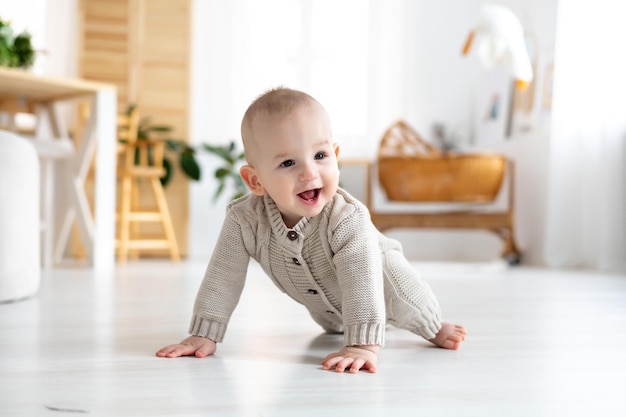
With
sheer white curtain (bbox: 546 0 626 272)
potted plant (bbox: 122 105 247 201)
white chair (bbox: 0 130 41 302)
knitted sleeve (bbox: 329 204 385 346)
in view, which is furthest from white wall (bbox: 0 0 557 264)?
knitted sleeve (bbox: 329 204 385 346)

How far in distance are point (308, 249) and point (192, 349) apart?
0.87 feet

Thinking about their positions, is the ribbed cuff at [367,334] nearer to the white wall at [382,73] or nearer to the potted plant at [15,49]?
the potted plant at [15,49]

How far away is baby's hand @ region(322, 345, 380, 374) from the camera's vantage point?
118 centimetres

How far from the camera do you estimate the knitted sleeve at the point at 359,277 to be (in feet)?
4.04

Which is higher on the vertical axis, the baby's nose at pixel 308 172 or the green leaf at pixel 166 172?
the baby's nose at pixel 308 172

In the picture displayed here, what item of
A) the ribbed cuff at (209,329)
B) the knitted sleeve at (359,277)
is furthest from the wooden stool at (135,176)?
the knitted sleeve at (359,277)

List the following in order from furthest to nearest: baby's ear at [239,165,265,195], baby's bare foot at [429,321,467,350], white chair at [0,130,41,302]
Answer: white chair at [0,130,41,302], baby's bare foot at [429,321,467,350], baby's ear at [239,165,265,195]

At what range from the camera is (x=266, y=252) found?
1.36 meters

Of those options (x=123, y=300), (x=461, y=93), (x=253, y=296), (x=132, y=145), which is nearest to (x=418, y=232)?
(x=461, y=93)

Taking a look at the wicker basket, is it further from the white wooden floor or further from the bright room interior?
the white wooden floor

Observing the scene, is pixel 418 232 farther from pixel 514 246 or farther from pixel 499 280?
pixel 499 280

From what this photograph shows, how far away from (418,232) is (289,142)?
4.50 metres

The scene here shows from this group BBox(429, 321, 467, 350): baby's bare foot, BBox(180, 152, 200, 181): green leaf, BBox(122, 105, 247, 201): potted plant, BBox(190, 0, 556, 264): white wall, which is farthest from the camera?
BBox(190, 0, 556, 264): white wall

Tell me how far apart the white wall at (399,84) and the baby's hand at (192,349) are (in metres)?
4.01
